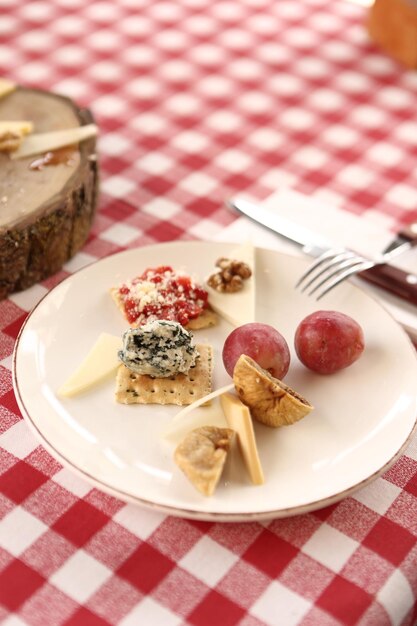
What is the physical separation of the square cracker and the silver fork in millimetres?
309

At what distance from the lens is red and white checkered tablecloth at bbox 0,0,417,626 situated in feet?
3.26

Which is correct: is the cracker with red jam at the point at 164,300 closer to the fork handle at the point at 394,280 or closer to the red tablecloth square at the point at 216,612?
the fork handle at the point at 394,280

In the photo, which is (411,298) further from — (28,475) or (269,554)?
(28,475)

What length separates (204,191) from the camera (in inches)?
71.6

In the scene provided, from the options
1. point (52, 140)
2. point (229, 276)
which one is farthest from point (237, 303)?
point (52, 140)

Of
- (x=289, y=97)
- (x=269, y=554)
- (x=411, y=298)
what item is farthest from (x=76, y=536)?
(x=289, y=97)

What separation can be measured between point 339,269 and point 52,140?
665 mm

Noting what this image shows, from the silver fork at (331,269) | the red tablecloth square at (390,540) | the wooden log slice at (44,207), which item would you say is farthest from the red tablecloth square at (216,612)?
the wooden log slice at (44,207)

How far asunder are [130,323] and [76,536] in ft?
1.28

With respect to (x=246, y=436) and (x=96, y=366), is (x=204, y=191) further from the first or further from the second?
(x=246, y=436)

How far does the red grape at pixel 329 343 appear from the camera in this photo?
1.22m

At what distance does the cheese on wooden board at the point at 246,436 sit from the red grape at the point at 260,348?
0.09 meters

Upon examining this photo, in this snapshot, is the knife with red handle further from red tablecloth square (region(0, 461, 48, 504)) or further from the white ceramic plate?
red tablecloth square (region(0, 461, 48, 504))

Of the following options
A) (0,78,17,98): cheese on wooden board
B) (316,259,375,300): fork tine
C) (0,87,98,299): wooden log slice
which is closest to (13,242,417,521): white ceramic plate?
(316,259,375,300): fork tine
